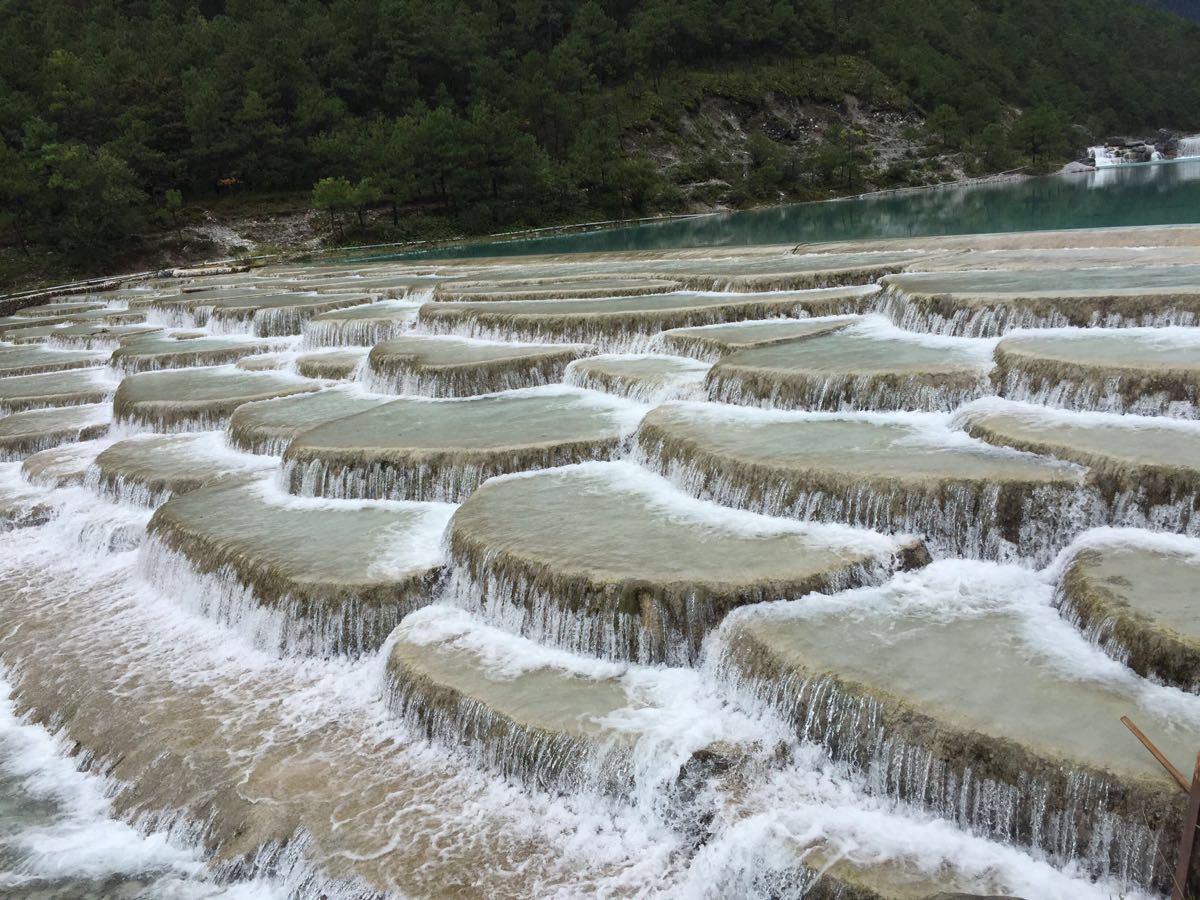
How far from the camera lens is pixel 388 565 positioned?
832cm

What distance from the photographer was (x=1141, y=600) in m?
5.84

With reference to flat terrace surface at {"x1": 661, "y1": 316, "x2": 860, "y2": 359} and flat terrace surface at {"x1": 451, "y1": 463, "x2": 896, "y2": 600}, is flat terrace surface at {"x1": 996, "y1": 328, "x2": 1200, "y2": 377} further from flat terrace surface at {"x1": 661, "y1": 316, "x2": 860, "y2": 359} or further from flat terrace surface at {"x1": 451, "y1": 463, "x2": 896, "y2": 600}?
flat terrace surface at {"x1": 451, "y1": 463, "x2": 896, "y2": 600}

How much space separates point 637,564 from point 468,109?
224ft

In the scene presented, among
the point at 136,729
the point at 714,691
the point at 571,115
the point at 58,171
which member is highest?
the point at 571,115

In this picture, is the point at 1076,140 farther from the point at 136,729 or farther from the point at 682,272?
the point at 136,729

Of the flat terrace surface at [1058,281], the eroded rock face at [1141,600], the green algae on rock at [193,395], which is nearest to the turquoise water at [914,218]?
the flat terrace surface at [1058,281]

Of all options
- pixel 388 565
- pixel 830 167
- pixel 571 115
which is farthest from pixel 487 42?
pixel 388 565

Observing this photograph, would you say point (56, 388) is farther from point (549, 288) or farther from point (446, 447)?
point (446, 447)

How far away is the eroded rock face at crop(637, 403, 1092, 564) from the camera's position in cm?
722

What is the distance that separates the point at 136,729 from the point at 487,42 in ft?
288

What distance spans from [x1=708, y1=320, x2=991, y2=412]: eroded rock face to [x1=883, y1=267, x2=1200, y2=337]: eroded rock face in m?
0.41

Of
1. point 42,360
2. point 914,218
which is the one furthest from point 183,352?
point 914,218

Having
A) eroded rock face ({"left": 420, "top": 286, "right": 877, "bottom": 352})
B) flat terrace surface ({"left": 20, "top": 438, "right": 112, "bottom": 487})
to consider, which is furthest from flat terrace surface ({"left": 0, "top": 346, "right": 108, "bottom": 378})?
eroded rock face ({"left": 420, "top": 286, "right": 877, "bottom": 352})

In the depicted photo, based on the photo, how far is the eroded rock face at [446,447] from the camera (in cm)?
988
